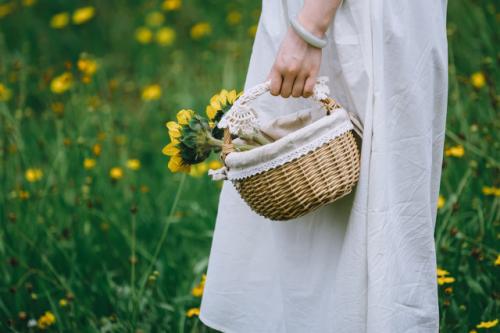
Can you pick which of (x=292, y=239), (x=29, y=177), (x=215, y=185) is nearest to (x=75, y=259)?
(x=29, y=177)

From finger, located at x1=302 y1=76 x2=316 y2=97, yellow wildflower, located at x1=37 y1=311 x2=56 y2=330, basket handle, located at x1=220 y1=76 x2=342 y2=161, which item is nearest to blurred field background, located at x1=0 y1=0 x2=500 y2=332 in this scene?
yellow wildflower, located at x1=37 y1=311 x2=56 y2=330

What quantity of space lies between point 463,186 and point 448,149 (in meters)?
0.13

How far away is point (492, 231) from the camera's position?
189 cm

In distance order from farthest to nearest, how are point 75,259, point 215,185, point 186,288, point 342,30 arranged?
point 215,185, point 75,259, point 186,288, point 342,30

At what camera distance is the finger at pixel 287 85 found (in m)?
1.26

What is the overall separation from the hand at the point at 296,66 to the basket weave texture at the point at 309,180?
126 millimetres

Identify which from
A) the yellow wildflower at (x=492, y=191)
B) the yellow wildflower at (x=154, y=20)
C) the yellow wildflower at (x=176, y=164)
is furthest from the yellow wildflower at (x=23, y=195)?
the yellow wildflower at (x=154, y=20)

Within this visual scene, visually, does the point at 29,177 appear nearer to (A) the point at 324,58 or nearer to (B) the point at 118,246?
(B) the point at 118,246

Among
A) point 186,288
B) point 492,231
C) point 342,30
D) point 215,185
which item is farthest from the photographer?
point 215,185

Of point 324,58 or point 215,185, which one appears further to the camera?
point 215,185

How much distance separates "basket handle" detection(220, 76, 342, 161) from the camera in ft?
4.15

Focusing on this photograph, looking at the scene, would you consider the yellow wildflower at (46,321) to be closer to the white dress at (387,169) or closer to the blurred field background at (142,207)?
the blurred field background at (142,207)

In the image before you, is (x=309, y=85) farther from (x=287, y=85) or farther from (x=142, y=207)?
(x=142, y=207)

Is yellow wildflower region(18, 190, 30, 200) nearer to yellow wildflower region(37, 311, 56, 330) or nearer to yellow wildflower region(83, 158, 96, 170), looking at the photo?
yellow wildflower region(83, 158, 96, 170)
